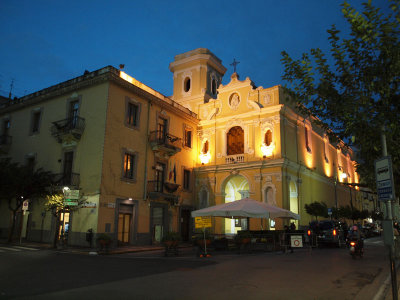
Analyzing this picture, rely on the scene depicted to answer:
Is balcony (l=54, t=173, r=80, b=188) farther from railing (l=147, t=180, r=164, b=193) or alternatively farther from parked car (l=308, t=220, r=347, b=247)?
parked car (l=308, t=220, r=347, b=247)

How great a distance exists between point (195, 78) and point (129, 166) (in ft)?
49.2

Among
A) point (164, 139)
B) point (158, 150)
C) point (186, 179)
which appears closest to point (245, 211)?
point (158, 150)

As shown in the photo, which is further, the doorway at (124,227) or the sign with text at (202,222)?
the doorway at (124,227)

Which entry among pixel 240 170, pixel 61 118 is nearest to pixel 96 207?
pixel 61 118

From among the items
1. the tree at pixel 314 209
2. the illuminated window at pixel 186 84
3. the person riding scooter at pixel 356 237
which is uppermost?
the illuminated window at pixel 186 84

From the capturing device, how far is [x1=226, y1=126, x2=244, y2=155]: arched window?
3139 cm

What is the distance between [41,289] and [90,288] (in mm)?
1142

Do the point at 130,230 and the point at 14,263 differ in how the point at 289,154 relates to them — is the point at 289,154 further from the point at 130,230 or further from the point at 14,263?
the point at 14,263

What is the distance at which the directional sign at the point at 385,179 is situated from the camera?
732cm

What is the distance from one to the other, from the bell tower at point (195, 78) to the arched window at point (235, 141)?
5224 mm

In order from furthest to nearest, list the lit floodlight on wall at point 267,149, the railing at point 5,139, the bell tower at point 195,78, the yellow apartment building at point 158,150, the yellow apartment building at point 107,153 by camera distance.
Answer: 1. the bell tower at point 195,78
2. the railing at point 5,139
3. the lit floodlight on wall at point 267,149
4. the yellow apartment building at point 158,150
5. the yellow apartment building at point 107,153

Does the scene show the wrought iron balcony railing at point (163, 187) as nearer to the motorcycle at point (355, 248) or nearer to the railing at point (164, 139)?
the railing at point (164, 139)

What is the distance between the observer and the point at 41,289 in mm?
8375

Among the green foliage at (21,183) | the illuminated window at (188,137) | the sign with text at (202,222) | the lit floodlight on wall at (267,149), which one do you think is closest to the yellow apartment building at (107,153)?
the green foliage at (21,183)
